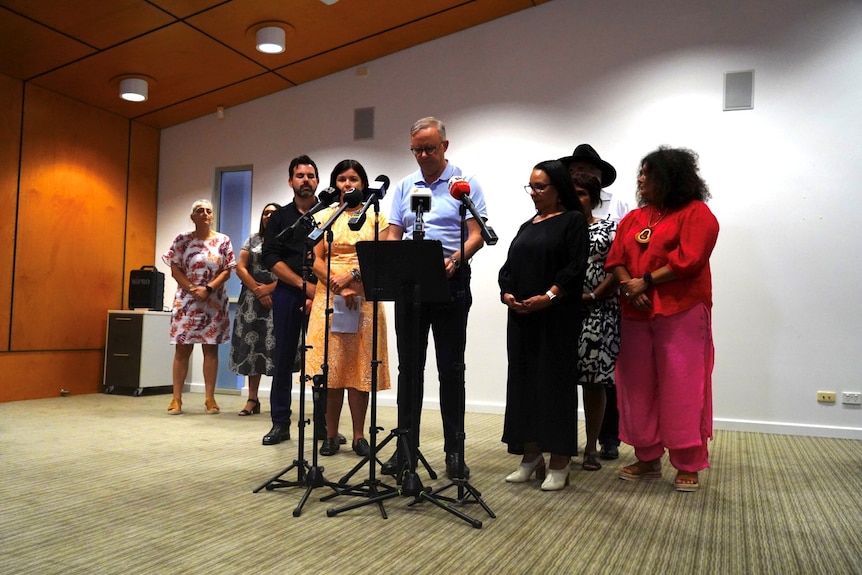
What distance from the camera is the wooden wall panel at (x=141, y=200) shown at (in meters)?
6.65

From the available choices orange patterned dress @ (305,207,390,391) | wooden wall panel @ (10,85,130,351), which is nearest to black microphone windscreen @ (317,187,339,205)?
orange patterned dress @ (305,207,390,391)

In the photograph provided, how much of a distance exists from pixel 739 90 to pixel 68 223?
5.81 metres

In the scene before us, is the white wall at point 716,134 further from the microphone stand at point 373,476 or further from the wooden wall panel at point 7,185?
the microphone stand at point 373,476

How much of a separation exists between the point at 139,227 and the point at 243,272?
259cm

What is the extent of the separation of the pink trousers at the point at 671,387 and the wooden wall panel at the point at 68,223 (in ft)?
16.7

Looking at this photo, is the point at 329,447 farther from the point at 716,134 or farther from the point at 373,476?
the point at 716,134

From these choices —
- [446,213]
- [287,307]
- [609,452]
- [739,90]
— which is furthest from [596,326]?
[739,90]

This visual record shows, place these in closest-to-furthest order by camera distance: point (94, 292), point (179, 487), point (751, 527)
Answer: point (751, 527), point (179, 487), point (94, 292)

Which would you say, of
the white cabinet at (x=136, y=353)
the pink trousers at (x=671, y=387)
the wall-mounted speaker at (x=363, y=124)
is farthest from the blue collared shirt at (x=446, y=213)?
the white cabinet at (x=136, y=353)

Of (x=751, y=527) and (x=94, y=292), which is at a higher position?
(x=94, y=292)

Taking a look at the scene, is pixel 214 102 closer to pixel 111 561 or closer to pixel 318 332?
pixel 318 332

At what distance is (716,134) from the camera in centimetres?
502

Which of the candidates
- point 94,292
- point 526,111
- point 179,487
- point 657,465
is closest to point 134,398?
point 94,292

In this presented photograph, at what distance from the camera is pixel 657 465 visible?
3.10 meters
